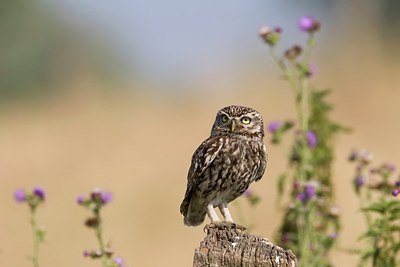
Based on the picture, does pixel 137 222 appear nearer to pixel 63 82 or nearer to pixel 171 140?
pixel 171 140

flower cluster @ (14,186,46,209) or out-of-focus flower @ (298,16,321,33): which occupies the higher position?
out-of-focus flower @ (298,16,321,33)

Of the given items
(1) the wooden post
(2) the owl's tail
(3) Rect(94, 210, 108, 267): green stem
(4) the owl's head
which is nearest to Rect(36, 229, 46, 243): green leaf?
(3) Rect(94, 210, 108, 267): green stem

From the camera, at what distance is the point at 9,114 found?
29.3 meters

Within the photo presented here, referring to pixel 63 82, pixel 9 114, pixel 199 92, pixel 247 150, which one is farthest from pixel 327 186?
pixel 63 82

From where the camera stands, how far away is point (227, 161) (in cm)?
681

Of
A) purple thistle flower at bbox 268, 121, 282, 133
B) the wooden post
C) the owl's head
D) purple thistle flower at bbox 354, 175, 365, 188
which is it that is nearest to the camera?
the wooden post

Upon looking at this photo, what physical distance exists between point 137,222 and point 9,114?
42.8 feet

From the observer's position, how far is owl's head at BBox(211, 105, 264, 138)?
6852 millimetres

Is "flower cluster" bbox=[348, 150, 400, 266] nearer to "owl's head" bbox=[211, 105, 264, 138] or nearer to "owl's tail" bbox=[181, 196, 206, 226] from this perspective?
"owl's head" bbox=[211, 105, 264, 138]

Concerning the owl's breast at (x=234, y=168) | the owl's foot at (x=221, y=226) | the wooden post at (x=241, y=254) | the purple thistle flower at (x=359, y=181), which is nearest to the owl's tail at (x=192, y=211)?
the owl's breast at (x=234, y=168)

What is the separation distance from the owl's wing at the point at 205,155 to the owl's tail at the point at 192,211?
0.23m

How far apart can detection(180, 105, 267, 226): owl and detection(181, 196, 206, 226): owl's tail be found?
0.09 feet

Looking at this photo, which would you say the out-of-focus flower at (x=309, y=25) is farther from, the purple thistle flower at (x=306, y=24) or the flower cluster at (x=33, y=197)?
the flower cluster at (x=33, y=197)

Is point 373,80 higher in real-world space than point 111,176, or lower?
higher
